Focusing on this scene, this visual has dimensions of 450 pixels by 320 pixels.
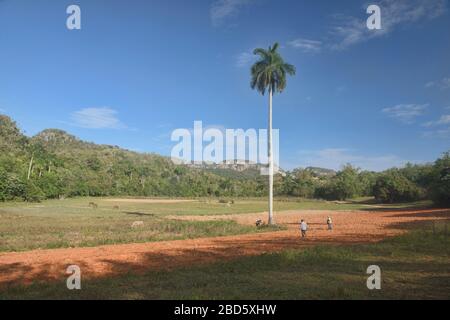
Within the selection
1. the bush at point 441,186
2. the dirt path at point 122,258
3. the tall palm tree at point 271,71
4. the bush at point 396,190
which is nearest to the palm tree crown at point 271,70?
the tall palm tree at point 271,71

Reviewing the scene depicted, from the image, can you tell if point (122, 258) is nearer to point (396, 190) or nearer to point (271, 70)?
point (271, 70)

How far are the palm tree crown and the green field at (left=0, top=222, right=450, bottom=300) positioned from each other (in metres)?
21.7

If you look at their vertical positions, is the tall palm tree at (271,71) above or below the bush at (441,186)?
above

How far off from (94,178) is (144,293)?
105 m

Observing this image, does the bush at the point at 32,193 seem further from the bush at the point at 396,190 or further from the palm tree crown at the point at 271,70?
the bush at the point at 396,190

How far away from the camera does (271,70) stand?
36.0 m

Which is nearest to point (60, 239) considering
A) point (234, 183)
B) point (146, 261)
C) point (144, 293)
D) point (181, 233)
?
point (181, 233)

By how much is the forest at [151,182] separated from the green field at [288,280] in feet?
165

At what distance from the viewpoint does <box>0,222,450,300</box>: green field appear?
10883 millimetres

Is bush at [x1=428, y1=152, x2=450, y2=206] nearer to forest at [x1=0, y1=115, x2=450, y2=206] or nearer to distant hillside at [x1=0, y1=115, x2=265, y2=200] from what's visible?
forest at [x1=0, y1=115, x2=450, y2=206]

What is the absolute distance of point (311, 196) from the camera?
10844 cm

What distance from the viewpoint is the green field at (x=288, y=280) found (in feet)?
35.7

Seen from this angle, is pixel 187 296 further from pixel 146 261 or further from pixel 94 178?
pixel 94 178

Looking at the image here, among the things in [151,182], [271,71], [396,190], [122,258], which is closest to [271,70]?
[271,71]
